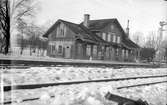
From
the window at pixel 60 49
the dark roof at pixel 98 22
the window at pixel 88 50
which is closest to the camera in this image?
the dark roof at pixel 98 22

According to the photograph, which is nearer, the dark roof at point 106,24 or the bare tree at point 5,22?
the bare tree at point 5,22

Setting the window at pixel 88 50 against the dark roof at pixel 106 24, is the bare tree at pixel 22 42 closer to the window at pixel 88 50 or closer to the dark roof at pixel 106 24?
the dark roof at pixel 106 24

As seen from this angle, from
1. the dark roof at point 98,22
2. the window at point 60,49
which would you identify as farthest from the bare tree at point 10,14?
the window at point 60,49

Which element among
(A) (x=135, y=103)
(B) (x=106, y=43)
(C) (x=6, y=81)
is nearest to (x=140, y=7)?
(B) (x=106, y=43)

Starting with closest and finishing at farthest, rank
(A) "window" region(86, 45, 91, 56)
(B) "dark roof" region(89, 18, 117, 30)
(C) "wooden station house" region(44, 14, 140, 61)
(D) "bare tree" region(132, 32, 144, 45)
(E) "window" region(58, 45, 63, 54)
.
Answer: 1. (B) "dark roof" region(89, 18, 117, 30)
2. (D) "bare tree" region(132, 32, 144, 45)
3. (C) "wooden station house" region(44, 14, 140, 61)
4. (A) "window" region(86, 45, 91, 56)
5. (E) "window" region(58, 45, 63, 54)

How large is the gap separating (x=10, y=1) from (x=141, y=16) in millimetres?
1855

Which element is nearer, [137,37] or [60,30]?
[137,37]

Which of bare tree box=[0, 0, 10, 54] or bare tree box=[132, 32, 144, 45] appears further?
bare tree box=[132, 32, 144, 45]

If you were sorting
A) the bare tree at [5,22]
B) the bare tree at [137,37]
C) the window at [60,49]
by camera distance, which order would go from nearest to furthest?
the bare tree at [5,22], the bare tree at [137,37], the window at [60,49]

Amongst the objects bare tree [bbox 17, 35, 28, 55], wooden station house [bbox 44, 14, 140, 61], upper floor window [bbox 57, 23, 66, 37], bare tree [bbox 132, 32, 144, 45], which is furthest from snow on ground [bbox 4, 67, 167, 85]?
bare tree [bbox 132, 32, 144, 45]

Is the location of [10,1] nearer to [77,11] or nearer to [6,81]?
[77,11]

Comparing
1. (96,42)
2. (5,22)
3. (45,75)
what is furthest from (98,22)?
(45,75)

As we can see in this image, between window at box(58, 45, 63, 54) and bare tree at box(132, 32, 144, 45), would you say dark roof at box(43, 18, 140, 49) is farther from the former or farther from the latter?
window at box(58, 45, 63, 54)

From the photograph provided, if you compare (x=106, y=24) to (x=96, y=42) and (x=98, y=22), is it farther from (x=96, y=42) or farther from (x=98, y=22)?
(x=96, y=42)
